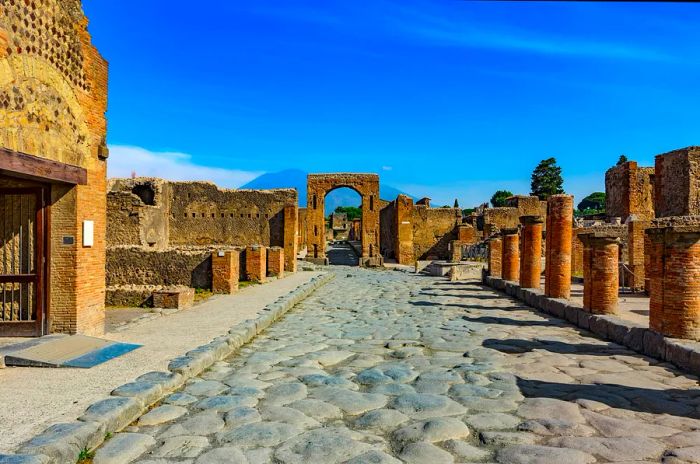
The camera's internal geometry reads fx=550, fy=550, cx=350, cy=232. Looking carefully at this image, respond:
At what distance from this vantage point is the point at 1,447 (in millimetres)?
3156

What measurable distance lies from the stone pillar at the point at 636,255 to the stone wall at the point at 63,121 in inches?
497

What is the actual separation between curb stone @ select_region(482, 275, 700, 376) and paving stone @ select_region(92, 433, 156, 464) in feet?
17.0

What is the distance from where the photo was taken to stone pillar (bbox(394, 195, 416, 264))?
2931cm

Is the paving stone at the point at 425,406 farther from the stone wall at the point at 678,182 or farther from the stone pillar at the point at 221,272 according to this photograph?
the stone wall at the point at 678,182

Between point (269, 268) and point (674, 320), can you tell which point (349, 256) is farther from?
point (674, 320)

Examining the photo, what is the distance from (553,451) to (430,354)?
10.3ft

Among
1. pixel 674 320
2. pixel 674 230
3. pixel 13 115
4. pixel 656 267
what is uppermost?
pixel 13 115

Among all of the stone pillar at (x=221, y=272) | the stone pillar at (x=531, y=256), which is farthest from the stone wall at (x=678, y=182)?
the stone pillar at (x=221, y=272)

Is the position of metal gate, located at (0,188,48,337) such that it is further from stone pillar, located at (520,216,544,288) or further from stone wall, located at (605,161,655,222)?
stone wall, located at (605,161,655,222)

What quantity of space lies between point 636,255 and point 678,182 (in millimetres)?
6178

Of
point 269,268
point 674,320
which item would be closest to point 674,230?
point 674,320

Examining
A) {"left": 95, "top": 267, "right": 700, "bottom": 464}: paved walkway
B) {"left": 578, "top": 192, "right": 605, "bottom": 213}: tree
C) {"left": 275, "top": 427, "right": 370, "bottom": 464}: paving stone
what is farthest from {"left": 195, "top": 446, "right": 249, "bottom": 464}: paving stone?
{"left": 578, "top": 192, "right": 605, "bottom": 213}: tree

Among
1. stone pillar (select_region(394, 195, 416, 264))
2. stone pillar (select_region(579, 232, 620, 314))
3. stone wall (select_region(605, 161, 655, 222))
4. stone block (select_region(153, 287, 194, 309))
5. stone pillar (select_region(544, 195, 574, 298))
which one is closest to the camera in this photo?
stone pillar (select_region(579, 232, 620, 314))

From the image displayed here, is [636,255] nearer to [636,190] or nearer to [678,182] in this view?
[678,182]
